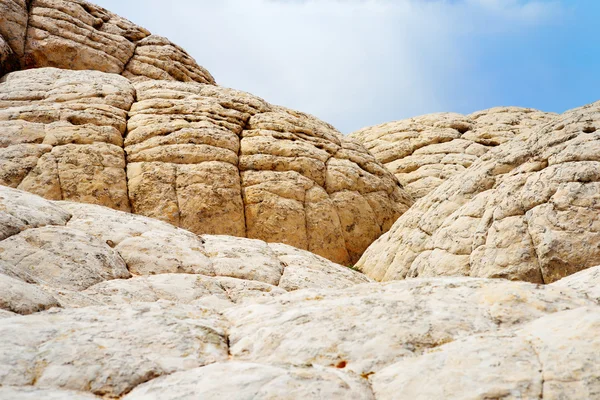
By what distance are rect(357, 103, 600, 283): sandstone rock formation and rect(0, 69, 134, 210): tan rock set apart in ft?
39.5

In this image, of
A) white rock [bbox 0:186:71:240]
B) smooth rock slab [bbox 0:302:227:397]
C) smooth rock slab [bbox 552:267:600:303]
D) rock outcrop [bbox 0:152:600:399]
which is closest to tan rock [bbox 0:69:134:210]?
white rock [bbox 0:186:71:240]

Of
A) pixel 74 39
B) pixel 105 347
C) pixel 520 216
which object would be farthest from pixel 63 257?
pixel 74 39

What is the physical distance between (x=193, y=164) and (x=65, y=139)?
5.42m

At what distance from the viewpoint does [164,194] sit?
72.8ft

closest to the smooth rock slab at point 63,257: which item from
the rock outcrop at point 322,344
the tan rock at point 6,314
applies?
the rock outcrop at point 322,344

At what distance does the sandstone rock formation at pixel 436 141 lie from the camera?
3203cm

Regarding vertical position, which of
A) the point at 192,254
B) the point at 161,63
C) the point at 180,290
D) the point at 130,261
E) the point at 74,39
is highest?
the point at 74,39

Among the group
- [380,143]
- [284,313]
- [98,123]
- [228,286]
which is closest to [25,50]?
[98,123]

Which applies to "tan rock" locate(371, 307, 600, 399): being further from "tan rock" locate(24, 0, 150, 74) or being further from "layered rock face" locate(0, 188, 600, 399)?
"tan rock" locate(24, 0, 150, 74)

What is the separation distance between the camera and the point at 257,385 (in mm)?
4539

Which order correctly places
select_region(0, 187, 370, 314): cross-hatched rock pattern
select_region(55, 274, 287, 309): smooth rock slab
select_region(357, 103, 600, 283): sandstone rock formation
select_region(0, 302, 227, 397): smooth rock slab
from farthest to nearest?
select_region(357, 103, 600, 283): sandstone rock formation → select_region(0, 187, 370, 314): cross-hatched rock pattern → select_region(55, 274, 287, 309): smooth rock slab → select_region(0, 302, 227, 397): smooth rock slab

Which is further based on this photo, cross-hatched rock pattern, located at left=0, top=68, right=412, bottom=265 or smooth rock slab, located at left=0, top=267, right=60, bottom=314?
cross-hatched rock pattern, located at left=0, top=68, right=412, bottom=265

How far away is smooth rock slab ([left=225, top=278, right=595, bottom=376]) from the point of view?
5.19 metres

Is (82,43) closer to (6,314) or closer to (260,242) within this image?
(260,242)
